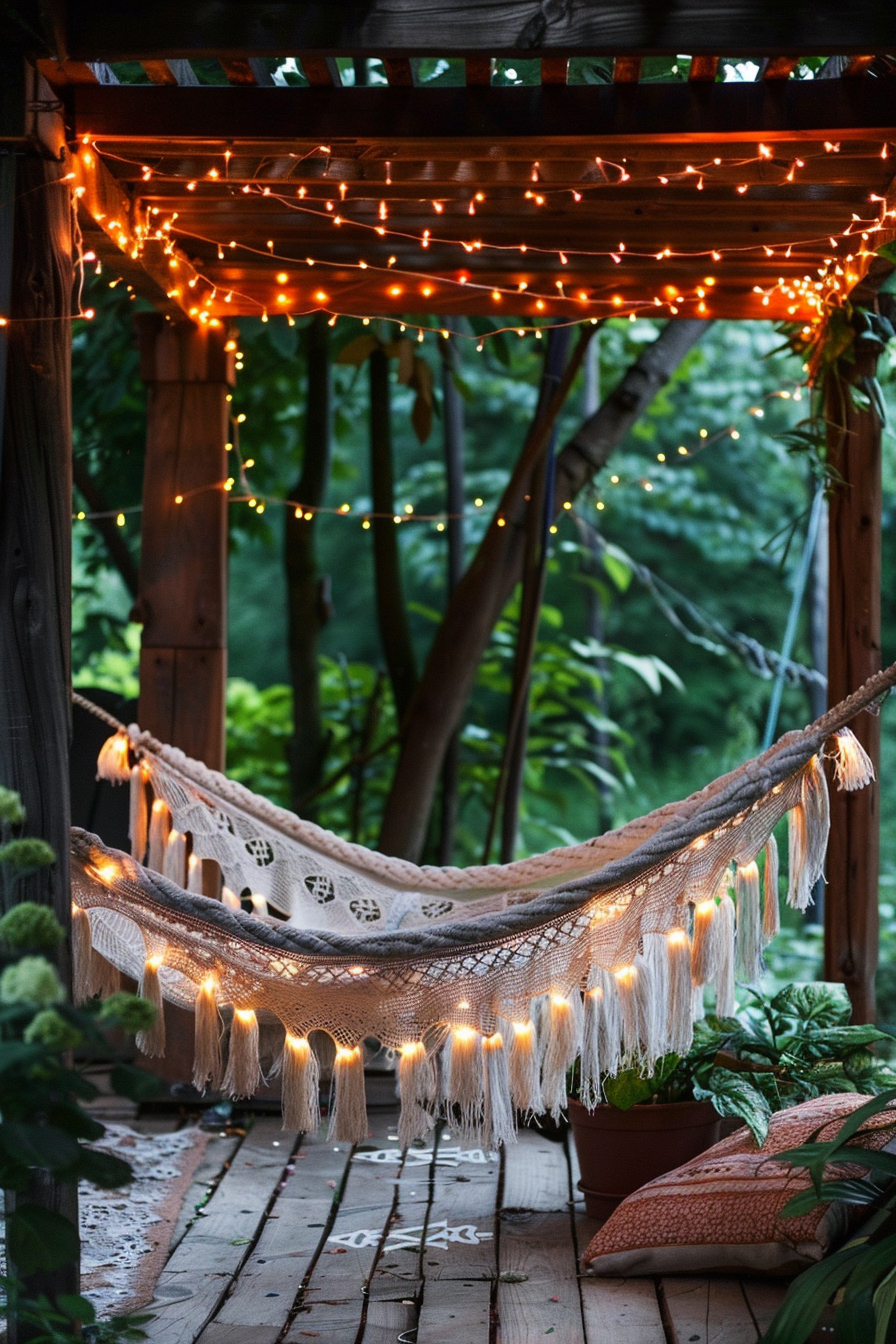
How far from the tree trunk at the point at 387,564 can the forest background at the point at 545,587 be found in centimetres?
1

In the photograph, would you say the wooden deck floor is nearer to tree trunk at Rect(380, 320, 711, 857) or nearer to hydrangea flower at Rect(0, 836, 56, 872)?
hydrangea flower at Rect(0, 836, 56, 872)

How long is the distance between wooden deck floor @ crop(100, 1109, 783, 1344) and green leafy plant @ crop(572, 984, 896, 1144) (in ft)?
0.79

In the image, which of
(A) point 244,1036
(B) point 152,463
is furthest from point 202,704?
(A) point 244,1036

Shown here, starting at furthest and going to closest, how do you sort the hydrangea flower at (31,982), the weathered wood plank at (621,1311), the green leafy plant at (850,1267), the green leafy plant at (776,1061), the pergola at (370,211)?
the green leafy plant at (776,1061) → the weathered wood plank at (621,1311) → the pergola at (370,211) → the green leafy plant at (850,1267) → the hydrangea flower at (31,982)

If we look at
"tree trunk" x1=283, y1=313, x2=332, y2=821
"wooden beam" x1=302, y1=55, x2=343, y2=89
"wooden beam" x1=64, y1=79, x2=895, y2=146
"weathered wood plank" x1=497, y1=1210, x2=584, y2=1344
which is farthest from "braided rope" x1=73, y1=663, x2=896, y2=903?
"tree trunk" x1=283, y1=313, x2=332, y2=821

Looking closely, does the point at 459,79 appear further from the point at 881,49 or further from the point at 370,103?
the point at 881,49


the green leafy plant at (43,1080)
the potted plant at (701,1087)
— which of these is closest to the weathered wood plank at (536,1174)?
the potted plant at (701,1087)

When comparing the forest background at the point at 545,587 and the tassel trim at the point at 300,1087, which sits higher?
the forest background at the point at 545,587

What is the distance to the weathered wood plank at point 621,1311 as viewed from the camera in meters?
1.63

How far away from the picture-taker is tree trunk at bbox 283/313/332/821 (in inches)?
140

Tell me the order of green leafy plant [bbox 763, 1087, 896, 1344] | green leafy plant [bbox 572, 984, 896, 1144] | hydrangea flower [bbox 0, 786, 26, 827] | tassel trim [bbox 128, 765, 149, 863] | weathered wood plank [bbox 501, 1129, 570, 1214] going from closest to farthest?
1. hydrangea flower [bbox 0, 786, 26, 827]
2. green leafy plant [bbox 763, 1087, 896, 1344]
3. green leafy plant [bbox 572, 984, 896, 1144]
4. weathered wood plank [bbox 501, 1129, 570, 1214]
5. tassel trim [bbox 128, 765, 149, 863]

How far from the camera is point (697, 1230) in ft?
5.83

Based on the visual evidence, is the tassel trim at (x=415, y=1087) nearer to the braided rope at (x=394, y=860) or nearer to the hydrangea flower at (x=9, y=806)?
the braided rope at (x=394, y=860)

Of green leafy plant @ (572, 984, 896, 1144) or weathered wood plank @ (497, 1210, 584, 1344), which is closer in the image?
weathered wood plank @ (497, 1210, 584, 1344)
